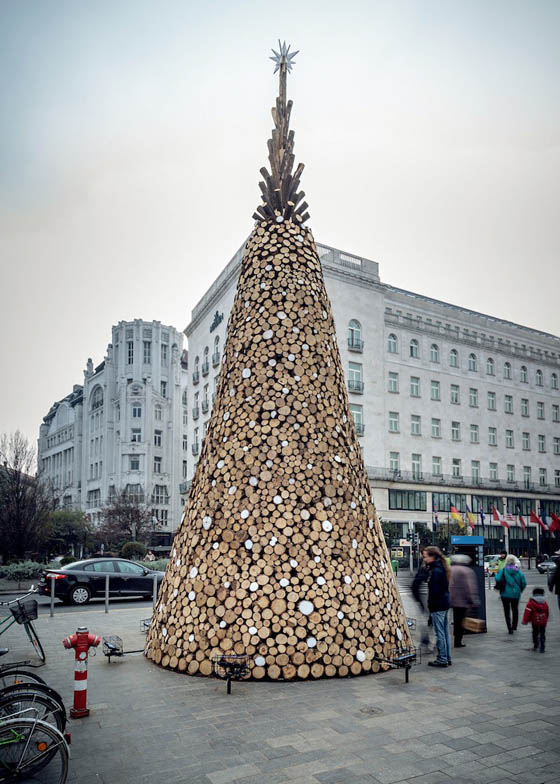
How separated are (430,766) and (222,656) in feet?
9.56

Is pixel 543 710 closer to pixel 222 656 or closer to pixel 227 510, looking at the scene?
pixel 222 656

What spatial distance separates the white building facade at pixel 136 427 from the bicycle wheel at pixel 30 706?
6739cm

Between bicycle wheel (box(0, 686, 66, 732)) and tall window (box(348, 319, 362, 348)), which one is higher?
tall window (box(348, 319, 362, 348))

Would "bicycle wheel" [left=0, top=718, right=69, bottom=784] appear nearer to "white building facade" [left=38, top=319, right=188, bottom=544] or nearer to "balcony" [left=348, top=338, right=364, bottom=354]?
"balcony" [left=348, top=338, right=364, bottom=354]

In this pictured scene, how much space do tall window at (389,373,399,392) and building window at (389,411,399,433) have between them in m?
1.95

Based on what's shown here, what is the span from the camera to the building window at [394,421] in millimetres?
50344

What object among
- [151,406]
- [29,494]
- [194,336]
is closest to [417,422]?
[194,336]

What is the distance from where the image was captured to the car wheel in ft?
57.8

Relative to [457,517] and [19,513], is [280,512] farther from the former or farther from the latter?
[457,517]

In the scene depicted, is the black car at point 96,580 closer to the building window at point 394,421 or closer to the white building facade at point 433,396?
the white building facade at point 433,396

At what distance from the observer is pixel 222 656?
7145mm

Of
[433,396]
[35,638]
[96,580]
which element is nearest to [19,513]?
[96,580]

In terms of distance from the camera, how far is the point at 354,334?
4806 cm

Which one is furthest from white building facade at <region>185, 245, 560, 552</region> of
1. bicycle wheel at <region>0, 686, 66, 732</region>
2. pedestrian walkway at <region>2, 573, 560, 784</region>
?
bicycle wheel at <region>0, 686, 66, 732</region>
